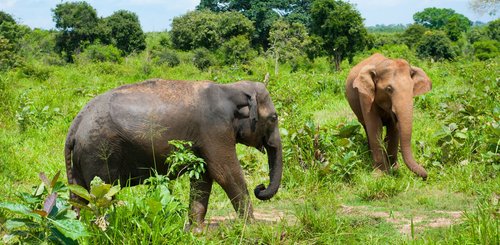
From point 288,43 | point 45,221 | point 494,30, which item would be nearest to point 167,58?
point 288,43

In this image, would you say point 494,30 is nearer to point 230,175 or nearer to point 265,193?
point 265,193

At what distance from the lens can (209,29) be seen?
126 ft

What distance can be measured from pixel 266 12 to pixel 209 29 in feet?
43.2

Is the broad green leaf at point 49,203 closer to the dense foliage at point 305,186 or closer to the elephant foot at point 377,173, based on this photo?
the dense foliage at point 305,186

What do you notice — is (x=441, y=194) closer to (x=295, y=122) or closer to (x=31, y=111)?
(x=295, y=122)

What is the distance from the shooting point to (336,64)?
34.1 meters

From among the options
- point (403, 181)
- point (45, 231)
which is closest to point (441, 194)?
point (403, 181)

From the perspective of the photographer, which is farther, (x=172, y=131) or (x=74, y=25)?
(x=74, y=25)

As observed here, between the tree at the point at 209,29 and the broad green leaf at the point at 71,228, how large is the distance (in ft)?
113

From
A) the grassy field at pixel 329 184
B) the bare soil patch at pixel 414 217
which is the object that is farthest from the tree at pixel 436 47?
the bare soil patch at pixel 414 217

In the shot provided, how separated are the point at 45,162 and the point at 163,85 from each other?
375 cm

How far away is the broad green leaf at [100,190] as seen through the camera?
10.6ft

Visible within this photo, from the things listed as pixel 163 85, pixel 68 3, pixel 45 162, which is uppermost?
pixel 68 3

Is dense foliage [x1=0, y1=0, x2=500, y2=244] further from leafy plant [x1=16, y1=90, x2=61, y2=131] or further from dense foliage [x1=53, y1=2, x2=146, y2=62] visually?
Result: dense foliage [x1=53, y1=2, x2=146, y2=62]
